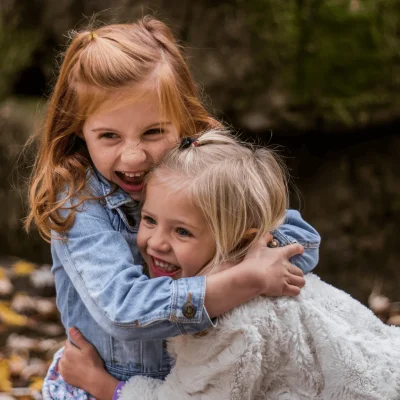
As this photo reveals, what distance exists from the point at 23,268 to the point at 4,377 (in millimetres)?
1288

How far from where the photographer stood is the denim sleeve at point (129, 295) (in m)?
2.12

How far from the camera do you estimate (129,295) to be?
6.99 ft

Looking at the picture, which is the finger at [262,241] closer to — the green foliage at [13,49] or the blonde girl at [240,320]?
the blonde girl at [240,320]

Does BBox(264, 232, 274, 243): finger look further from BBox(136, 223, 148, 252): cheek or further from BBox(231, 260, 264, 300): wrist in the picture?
BBox(136, 223, 148, 252): cheek

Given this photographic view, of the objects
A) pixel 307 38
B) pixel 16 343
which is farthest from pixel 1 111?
pixel 307 38

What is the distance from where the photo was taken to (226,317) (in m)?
2.19

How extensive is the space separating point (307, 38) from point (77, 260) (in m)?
2.81

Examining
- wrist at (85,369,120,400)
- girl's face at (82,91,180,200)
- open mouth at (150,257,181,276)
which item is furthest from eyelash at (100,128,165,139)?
wrist at (85,369,120,400)

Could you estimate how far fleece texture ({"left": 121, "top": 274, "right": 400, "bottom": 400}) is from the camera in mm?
2166

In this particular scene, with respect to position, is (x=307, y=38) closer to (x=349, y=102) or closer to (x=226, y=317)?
(x=349, y=102)

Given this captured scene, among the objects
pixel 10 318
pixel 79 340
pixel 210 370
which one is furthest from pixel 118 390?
pixel 10 318

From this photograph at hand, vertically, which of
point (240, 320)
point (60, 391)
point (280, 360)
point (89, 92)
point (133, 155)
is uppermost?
point (89, 92)

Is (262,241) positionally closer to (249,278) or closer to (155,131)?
(249,278)

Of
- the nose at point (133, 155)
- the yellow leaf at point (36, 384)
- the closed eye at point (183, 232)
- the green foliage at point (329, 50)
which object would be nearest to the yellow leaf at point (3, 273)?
the yellow leaf at point (36, 384)
